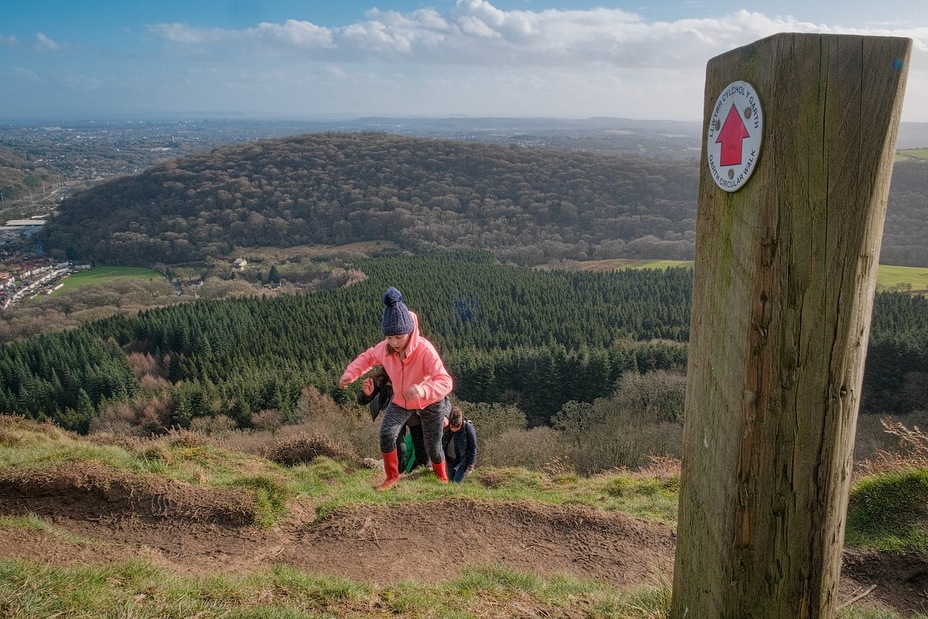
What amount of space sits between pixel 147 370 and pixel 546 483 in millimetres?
42168

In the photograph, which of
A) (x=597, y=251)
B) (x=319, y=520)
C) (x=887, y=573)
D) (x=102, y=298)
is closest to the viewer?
(x=887, y=573)

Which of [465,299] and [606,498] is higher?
[606,498]

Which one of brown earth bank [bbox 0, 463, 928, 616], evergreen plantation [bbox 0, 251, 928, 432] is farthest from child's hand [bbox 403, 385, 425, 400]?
evergreen plantation [bbox 0, 251, 928, 432]

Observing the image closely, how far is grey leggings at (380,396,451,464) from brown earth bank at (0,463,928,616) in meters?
0.82

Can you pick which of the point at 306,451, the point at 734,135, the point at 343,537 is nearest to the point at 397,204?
the point at 306,451

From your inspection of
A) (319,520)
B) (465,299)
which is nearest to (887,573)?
(319,520)

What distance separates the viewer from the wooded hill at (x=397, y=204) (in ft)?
303

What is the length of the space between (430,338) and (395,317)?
A: 39.1m

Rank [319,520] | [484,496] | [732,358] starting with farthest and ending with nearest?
[484,496] → [319,520] → [732,358]

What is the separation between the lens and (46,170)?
158m

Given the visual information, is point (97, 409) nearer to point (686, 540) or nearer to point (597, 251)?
point (686, 540)

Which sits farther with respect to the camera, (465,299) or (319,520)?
(465,299)

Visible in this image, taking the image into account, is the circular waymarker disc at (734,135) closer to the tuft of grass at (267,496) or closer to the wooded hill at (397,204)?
the tuft of grass at (267,496)

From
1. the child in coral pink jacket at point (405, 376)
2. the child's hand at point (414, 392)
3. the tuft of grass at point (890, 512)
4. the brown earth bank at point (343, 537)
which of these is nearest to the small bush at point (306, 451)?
the child in coral pink jacket at point (405, 376)
